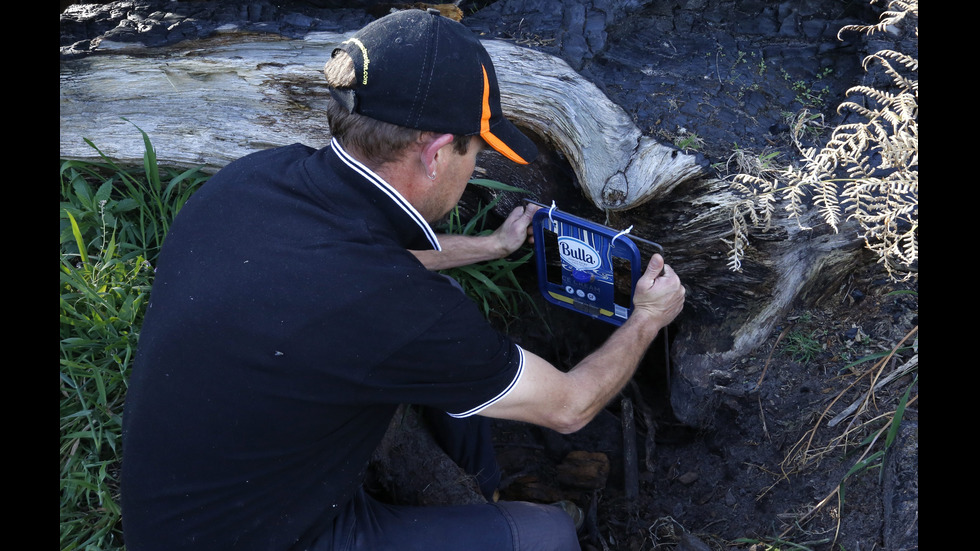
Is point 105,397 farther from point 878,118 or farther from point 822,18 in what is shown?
point 822,18

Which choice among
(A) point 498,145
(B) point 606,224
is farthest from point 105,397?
(B) point 606,224

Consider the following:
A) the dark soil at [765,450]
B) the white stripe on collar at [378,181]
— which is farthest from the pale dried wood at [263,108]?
the dark soil at [765,450]

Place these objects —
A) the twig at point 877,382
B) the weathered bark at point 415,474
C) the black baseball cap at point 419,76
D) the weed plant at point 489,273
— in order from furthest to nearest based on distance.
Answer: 1. the weed plant at point 489,273
2. the weathered bark at point 415,474
3. the twig at point 877,382
4. the black baseball cap at point 419,76

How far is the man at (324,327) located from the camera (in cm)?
172

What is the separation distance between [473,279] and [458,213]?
29cm

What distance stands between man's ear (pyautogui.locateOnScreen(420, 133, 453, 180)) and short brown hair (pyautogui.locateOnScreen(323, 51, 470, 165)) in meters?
0.03

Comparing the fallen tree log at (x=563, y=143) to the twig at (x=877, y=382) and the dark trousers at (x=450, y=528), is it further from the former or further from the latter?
the dark trousers at (x=450, y=528)

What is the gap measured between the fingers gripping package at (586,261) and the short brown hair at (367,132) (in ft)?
2.41

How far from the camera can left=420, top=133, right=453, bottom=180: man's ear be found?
193 centimetres

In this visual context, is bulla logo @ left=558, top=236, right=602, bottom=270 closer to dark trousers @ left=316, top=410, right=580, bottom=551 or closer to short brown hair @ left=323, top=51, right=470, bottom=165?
short brown hair @ left=323, top=51, right=470, bottom=165

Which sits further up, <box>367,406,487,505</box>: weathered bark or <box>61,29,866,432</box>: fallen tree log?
<box>61,29,866,432</box>: fallen tree log

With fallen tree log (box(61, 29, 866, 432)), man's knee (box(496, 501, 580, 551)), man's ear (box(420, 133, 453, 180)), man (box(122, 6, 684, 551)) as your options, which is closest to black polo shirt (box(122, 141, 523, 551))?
man (box(122, 6, 684, 551))

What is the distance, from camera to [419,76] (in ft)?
6.14

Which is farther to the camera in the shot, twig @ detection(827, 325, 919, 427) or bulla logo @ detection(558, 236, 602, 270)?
bulla logo @ detection(558, 236, 602, 270)
